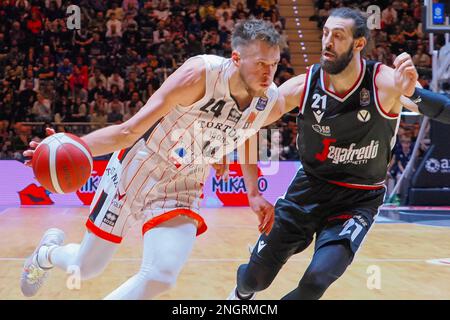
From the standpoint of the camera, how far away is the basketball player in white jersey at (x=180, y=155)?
141 inches

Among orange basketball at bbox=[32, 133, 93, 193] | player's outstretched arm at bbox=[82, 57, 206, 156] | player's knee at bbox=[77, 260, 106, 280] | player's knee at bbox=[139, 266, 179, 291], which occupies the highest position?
player's outstretched arm at bbox=[82, 57, 206, 156]

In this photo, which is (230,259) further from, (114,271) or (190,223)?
(190,223)

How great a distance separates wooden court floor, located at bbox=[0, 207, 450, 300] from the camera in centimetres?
519

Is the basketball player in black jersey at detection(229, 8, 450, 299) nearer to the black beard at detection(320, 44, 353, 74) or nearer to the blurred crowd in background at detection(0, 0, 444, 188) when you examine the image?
the black beard at detection(320, 44, 353, 74)

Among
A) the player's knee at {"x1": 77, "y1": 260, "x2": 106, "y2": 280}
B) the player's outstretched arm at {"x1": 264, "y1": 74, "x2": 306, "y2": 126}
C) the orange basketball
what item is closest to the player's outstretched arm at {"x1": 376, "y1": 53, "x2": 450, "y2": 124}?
the player's outstretched arm at {"x1": 264, "y1": 74, "x2": 306, "y2": 126}

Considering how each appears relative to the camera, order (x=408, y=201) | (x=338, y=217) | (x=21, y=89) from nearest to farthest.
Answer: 1. (x=338, y=217)
2. (x=408, y=201)
3. (x=21, y=89)

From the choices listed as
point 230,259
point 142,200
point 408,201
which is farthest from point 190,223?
point 408,201

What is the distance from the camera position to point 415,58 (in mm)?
15844

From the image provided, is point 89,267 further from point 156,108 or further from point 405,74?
point 405,74

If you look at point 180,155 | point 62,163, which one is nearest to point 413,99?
point 180,155

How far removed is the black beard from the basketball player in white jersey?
1.17 feet
